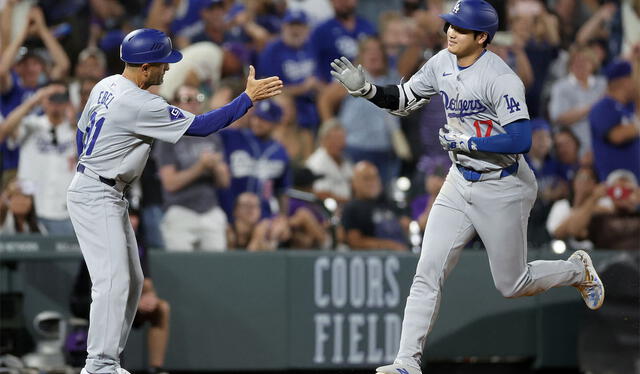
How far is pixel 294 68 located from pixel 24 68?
243cm

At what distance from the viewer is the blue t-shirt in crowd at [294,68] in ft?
32.3

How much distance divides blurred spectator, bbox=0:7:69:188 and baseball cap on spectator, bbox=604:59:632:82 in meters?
5.15

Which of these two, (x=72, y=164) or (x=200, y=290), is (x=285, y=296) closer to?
(x=200, y=290)

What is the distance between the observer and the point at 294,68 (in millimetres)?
9898

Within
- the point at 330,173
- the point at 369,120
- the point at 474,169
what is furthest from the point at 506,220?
the point at 369,120

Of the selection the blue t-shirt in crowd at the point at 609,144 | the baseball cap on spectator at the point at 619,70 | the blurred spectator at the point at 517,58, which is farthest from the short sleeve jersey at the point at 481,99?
the baseball cap on spectator at the point at 619,70

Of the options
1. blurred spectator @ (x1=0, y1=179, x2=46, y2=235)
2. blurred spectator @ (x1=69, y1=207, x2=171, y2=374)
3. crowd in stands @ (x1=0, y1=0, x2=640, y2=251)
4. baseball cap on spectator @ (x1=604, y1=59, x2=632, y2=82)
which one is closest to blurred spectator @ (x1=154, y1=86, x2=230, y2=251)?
crowd in stands @ (x1=0, y1=0, x2=640, y2=251)

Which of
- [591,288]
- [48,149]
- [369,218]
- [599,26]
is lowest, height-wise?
[591,288]

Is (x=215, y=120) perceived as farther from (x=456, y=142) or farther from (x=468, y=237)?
(x=468, y=237)

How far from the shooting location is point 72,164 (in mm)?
8453

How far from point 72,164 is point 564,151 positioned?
444 centimetres

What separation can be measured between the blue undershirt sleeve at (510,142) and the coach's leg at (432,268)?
0.39 metres

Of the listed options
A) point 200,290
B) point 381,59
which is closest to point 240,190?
point 200,290

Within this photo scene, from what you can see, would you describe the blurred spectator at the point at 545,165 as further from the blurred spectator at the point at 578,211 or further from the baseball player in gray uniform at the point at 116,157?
the baseball player in gray uniform at the point at 116,157
